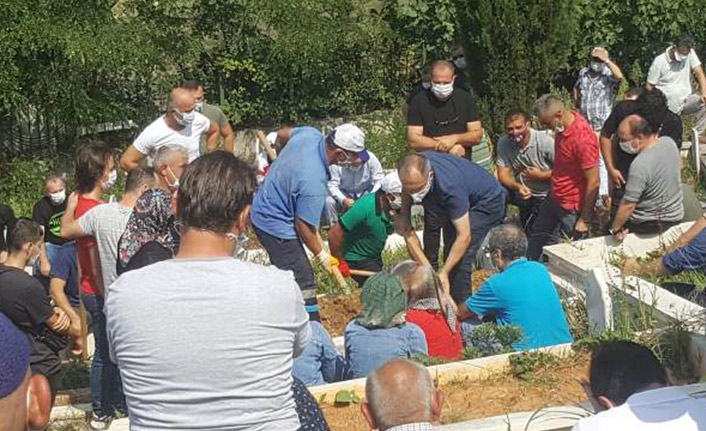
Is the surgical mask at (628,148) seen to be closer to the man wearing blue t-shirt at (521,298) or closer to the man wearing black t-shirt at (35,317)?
the man wearing blue t-shirt at (521,298)

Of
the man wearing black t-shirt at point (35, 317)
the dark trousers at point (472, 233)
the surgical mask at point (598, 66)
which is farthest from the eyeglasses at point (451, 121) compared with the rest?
the man wearing black t-shirt at point (35, 317)

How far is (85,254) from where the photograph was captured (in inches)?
247

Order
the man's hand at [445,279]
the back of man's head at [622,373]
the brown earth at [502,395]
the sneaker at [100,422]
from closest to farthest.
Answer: the back of man's head at [622,373] → the brown earth at [502,395] → the sneaker at [100,422] → the man's hand at [445,279]

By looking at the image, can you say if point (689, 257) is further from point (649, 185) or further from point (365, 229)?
point (365, 229)

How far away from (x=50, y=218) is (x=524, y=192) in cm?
384

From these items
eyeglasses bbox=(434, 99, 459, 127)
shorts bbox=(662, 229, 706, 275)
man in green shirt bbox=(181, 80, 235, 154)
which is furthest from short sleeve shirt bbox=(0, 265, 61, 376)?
eyeglasses bbox=(434, 99, 459, 127)

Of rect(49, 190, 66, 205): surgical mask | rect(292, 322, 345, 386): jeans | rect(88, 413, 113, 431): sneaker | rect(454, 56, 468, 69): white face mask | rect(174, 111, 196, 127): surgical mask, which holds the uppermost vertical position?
rect(454, 56, 468, 69): white face mask

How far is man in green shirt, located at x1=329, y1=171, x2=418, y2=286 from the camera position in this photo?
26.7ft

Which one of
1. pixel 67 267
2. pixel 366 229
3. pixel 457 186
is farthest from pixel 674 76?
pixel 67 267

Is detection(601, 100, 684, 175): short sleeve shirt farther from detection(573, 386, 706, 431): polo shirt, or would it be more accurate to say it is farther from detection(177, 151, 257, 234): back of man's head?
detection(177, 151, 257, 234): back of man's head

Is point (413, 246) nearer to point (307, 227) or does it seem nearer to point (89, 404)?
point (307, 227)

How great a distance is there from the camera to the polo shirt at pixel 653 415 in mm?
3293

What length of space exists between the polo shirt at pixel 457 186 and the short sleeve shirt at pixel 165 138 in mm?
1933

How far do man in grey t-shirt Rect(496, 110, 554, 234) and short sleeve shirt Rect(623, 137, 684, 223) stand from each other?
1.37 meters
